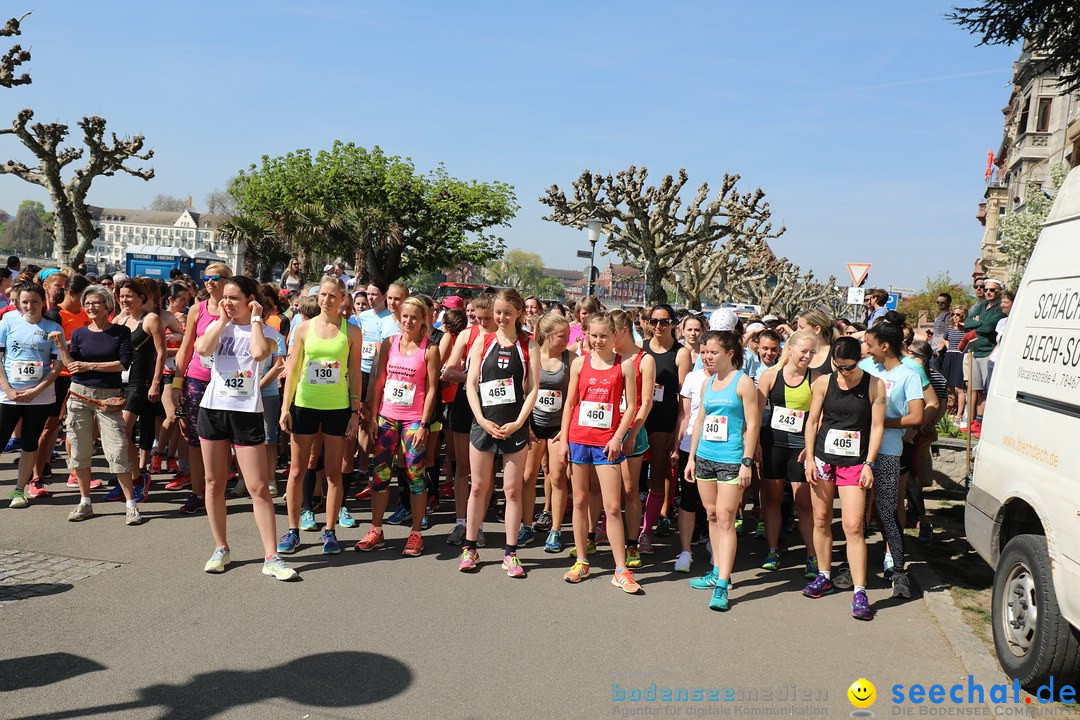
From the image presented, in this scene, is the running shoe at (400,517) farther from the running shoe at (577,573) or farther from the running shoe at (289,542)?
the running shoe at (577,573)

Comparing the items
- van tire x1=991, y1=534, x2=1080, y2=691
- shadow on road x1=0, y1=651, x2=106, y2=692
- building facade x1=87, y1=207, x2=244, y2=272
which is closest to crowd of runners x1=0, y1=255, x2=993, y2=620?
van tire x1=991, y1=534, x2=1080, y2=691

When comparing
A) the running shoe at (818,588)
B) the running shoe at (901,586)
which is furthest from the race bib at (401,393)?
the running shoe at (901,586)

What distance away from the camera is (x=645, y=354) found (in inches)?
222

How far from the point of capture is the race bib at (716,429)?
5.26 meters

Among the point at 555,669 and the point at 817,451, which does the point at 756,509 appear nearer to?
the point at 817,451

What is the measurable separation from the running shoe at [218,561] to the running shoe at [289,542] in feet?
1.60

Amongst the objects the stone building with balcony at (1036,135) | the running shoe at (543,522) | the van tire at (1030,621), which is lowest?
the running shoe at (543,522)

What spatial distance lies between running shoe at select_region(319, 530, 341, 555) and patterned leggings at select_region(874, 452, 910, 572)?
3923 millimetres

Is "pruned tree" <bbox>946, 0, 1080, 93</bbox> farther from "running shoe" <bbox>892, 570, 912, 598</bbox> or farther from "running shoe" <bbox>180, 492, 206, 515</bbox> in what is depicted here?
"running shoe" <bbox>180, 492, 206, 515</bbox>

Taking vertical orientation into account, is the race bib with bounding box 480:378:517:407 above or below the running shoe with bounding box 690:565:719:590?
above

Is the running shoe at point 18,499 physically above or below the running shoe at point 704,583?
above

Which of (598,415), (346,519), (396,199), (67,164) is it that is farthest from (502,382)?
(396,199)

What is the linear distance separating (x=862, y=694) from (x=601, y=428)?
2.26 m

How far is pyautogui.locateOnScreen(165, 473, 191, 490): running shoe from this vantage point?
7496mm
